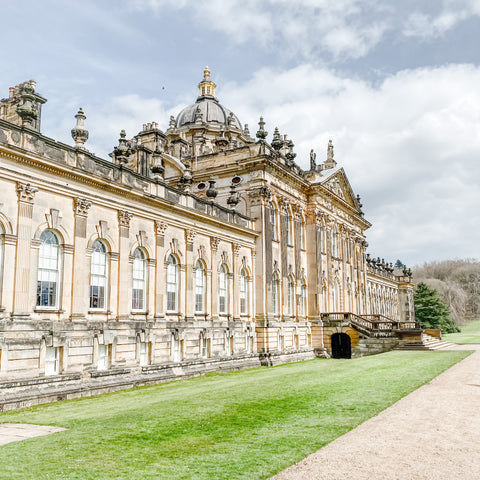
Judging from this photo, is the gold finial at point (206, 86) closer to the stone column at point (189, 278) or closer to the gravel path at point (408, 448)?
the stone column at point (189, 278)

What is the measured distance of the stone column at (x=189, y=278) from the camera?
26.4m

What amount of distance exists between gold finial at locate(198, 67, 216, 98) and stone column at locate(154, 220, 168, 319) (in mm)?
35711

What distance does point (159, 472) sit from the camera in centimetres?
868

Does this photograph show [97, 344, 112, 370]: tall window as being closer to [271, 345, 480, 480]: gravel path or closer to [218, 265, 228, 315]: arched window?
[218, 265, 228, 315]: arched window

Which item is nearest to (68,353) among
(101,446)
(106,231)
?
(106,231)

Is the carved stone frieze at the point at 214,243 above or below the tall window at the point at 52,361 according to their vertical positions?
above

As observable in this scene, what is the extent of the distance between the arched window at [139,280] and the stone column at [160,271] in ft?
2.15

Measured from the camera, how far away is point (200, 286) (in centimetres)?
2808

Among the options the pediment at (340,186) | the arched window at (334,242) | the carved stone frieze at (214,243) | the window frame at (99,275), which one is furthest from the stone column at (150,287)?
the arched window at (334,242)

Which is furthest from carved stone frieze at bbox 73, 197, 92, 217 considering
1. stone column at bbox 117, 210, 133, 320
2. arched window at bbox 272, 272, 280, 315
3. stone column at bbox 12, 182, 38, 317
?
arched window at bbox 272, 272, 280, 315

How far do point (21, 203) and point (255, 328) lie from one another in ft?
62.0

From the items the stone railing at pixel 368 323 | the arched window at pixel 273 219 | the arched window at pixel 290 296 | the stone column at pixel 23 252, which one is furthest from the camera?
the stone railing at pixel 368 323

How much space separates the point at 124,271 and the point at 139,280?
4.63 feet

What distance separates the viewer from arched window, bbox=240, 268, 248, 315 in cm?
3253
